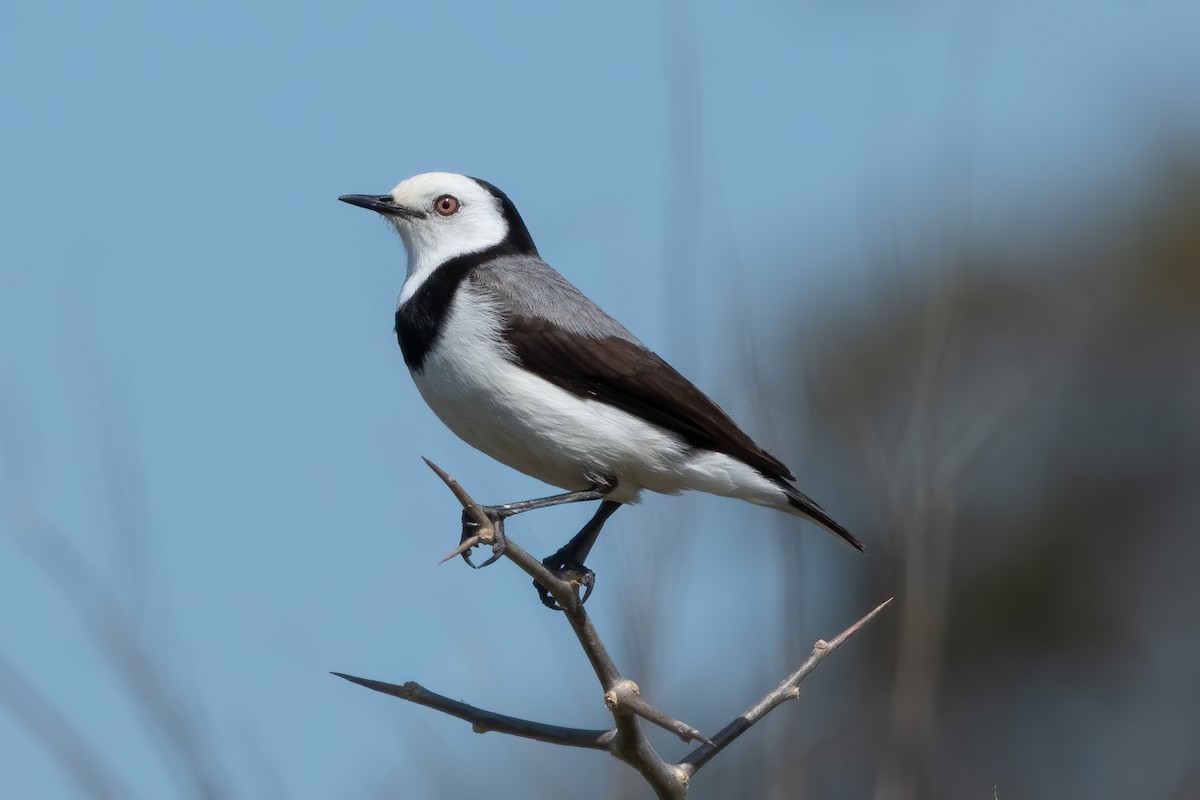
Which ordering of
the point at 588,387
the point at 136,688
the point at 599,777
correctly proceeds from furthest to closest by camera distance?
the point at 599,777
the point at 588,387
the point at 136,688

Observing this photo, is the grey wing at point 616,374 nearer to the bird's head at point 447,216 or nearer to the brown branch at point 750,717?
the bird's head at point 447,216

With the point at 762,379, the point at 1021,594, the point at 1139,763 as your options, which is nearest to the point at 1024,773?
the point at 1139,763

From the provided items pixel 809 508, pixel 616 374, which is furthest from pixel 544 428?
pixel 809 508

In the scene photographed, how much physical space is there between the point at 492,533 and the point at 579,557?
6.99ft

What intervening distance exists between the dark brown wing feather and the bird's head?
1.00m

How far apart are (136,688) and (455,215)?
9.65ft

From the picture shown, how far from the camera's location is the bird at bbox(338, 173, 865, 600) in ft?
20.9

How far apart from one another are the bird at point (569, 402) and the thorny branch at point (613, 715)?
1.61 meters

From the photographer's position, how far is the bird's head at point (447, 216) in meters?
7.48

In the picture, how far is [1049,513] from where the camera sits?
1703cm

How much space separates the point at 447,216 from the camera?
7562 mm

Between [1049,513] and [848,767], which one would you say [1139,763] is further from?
[1049,513]

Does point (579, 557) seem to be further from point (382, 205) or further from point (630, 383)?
point (382, 205)

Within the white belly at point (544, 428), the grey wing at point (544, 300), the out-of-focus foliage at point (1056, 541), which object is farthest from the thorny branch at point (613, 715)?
the out-of-focus foliage at point (1056, 541)
